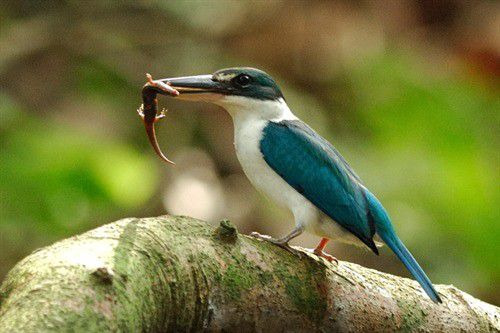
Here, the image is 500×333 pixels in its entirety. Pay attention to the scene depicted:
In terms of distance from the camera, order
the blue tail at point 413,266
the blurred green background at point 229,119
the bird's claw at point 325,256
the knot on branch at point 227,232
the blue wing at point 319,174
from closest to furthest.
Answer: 1. the knot on branch at point 227,232
2. the blue tail at point 413,266
3. the bird's claw at point 325,256
4. the blue wing at point 319,174
5. the blurred green background at point 229,119

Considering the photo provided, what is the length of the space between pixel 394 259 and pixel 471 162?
46.4 inches

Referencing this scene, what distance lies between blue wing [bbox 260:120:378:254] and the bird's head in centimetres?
14

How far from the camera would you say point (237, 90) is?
13.9 feet

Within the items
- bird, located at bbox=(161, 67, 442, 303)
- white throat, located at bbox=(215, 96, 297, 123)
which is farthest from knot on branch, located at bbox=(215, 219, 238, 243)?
white throat, located at bbox=(215, 96, 297, 123)

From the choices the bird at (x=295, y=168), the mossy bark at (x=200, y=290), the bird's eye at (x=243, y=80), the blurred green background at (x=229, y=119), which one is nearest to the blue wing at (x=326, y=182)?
the bird at (x=295, y=168)

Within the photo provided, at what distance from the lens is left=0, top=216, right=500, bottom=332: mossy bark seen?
91.9 inches

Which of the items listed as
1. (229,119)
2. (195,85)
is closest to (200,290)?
(195,85)

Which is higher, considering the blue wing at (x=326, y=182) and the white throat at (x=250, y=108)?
the white throat at (x=250, y=108)

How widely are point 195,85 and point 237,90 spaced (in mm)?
212

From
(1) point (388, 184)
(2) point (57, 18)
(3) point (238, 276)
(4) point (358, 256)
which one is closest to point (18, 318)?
(3) point (238, 276)

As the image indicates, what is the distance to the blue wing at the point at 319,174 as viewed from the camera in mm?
3828

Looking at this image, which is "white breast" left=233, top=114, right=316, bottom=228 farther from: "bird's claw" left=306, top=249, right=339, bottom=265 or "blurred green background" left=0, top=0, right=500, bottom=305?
"blurred green background" left=0, top=0, right=500, bottom=305

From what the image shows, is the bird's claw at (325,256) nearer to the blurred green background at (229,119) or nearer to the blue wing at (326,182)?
the blue wing at (326,182)

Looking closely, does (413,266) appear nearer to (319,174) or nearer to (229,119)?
(319,174)
